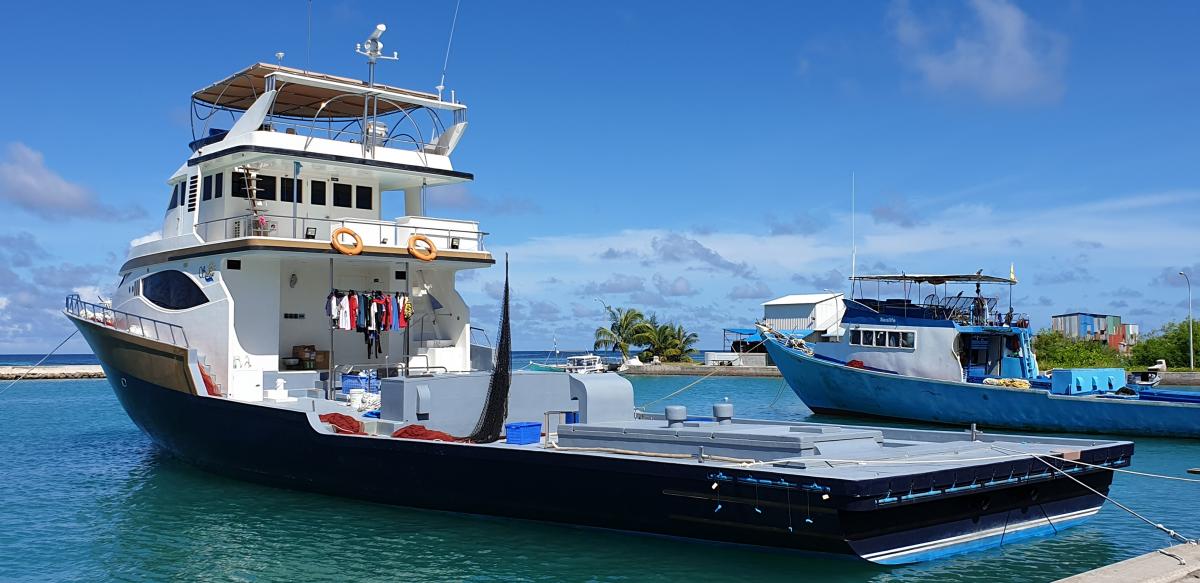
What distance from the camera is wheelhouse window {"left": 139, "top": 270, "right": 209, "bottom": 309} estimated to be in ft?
60.9

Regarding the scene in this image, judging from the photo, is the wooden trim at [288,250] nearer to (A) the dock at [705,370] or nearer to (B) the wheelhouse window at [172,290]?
(B) the wheelhouse window at [172,290]

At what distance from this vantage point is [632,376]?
218 ft

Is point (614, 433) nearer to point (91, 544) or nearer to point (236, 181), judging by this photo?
point (91, 544)

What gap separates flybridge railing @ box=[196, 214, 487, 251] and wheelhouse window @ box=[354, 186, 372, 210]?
109 cm

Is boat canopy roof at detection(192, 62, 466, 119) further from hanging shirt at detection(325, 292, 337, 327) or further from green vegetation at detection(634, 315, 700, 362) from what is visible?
green vegetation at detection(634, 315, 700, 362)

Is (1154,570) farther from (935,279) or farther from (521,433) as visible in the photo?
(935,279)

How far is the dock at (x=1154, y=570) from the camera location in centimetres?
902

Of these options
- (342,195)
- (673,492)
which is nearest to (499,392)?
(673,492)

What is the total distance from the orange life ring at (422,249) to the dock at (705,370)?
1800 inches

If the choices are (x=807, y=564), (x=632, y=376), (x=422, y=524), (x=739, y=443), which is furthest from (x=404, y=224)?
(x=632, y=376)

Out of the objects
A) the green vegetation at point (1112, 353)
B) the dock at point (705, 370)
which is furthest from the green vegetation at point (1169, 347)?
the dock at point (705, 370)

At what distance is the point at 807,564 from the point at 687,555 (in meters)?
1.44

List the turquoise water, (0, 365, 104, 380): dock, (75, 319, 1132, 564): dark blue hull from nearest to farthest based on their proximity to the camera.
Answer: (75, 319, 1132, 564): dark blue hull → the turquoise water → (0, 365, 104, 380): dock

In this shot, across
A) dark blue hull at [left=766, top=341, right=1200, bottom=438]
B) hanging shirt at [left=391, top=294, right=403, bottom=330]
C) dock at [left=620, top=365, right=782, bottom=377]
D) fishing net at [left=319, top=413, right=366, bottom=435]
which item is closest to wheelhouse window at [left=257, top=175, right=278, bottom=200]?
hanging shirt at [left=391, top=294, right=403, bottom=330]
